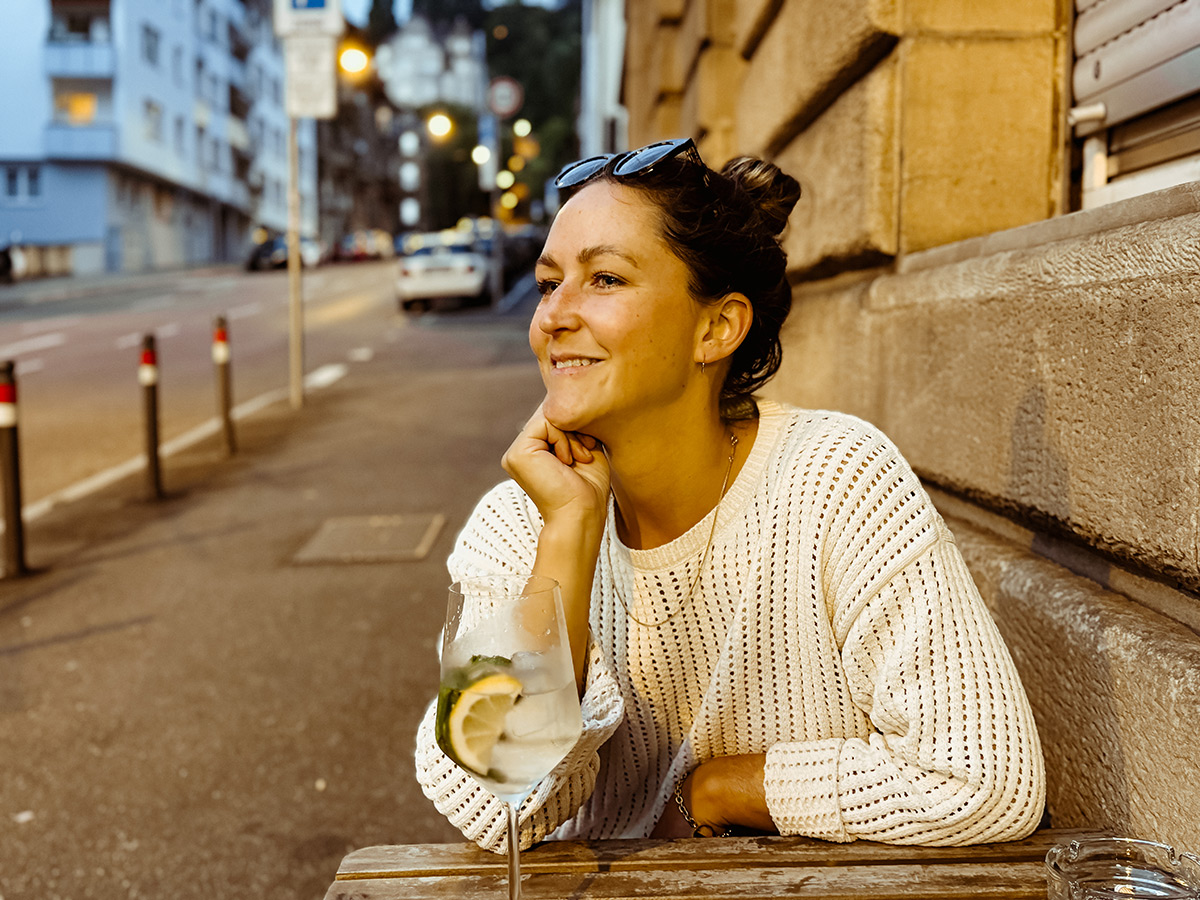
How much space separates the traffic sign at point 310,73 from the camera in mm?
10688

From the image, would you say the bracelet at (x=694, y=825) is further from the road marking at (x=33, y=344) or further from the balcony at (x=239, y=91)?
the balcony at (x=239, y=91)

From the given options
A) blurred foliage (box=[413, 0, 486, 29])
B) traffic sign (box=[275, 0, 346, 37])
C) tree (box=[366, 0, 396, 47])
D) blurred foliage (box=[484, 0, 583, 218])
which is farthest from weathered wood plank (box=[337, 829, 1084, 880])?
blurred foliage (box=[413, 0, 486, 29])

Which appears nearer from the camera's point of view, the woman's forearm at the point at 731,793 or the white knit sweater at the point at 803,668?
the white knit sweater at the point at 803,668

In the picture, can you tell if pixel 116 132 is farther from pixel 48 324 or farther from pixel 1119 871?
pixel 1119 871

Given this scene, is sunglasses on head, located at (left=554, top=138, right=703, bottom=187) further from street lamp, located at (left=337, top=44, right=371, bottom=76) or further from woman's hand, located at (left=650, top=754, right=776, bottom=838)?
street lamp, located at (left=337, top=44, right=371, bottom=76)

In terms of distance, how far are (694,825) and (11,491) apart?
5.00 metres

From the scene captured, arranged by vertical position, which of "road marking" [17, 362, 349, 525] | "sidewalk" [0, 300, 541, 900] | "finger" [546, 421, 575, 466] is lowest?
"sidewalk" [0, 300, 541, 900]

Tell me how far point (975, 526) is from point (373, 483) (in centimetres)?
579

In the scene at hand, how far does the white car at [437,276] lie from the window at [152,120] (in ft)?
89.0

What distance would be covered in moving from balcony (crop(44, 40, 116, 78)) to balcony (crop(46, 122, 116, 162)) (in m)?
1.91

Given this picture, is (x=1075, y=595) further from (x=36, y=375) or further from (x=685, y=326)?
(x=36, y=375)

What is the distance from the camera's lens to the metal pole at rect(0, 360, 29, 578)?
5.60 meters

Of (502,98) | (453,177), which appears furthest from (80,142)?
(453,177)

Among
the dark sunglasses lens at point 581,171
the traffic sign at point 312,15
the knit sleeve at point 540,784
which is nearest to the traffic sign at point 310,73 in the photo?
the traffic sign at point 312,15
